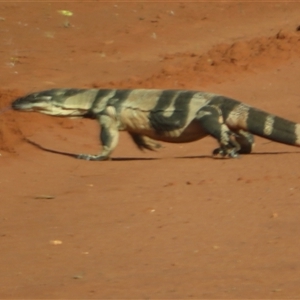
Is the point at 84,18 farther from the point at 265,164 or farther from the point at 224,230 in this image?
the point at 224,230

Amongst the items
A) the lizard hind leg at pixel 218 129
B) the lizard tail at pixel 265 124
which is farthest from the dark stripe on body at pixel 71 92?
the lizard tail at pixel 265 124

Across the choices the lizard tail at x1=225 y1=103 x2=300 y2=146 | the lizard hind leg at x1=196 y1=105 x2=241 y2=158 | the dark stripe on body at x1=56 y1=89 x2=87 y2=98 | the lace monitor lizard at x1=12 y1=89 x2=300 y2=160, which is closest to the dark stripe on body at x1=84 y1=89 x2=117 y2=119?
the lace monitor lizard at x1=12 y1=89 x2=300 y2=160

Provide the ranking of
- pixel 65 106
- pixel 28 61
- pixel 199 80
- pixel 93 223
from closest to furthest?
pixel 93 223, pixel 65 106, pixel 199 80, pixel 28 61

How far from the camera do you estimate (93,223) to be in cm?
786

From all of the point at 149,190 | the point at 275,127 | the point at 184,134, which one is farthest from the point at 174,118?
the point at 149,190

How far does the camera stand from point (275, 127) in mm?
10766

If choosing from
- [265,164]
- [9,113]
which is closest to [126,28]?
[9,113]

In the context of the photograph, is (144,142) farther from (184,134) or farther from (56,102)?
(56,102)

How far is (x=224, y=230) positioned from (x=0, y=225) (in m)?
1.83

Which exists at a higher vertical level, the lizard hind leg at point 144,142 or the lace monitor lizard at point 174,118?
the lace monitor lizard at point 174,118

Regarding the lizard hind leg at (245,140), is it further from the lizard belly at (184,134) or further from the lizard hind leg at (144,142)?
the lizard hind leg at (144,142)

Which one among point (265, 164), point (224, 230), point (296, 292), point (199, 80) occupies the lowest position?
point (199, 80)

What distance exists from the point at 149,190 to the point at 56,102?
3214 mm

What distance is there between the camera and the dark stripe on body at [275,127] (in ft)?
35.2
